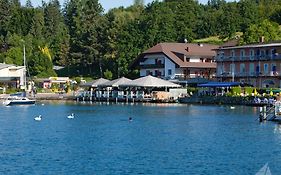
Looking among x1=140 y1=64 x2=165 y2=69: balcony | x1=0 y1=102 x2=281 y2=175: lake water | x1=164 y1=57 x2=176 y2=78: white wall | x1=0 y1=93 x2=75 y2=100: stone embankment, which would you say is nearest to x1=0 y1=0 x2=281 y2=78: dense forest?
x1=140 y1=64 x2=165 y2=69: balcony

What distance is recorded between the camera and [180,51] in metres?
103

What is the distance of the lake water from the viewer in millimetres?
31969

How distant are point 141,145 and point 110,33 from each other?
7948 cm

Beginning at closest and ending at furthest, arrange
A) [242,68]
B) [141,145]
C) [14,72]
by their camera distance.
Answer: [141,145], [242,68], [14,72]

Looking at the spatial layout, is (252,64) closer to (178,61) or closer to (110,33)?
(178,61)

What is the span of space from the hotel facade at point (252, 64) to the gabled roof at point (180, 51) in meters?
7.81

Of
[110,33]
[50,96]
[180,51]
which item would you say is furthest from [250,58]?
[110,33]

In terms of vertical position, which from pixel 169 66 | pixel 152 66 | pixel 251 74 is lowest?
pixel 251 74

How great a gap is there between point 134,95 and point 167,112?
24270 millimetres

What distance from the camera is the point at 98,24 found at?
403 feet

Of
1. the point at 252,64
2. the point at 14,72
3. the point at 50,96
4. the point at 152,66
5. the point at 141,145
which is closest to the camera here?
the point at 141,145

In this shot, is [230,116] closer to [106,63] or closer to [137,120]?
[137,120]

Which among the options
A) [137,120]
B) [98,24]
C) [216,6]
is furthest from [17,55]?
[137,120]

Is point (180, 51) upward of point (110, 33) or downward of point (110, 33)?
downward
